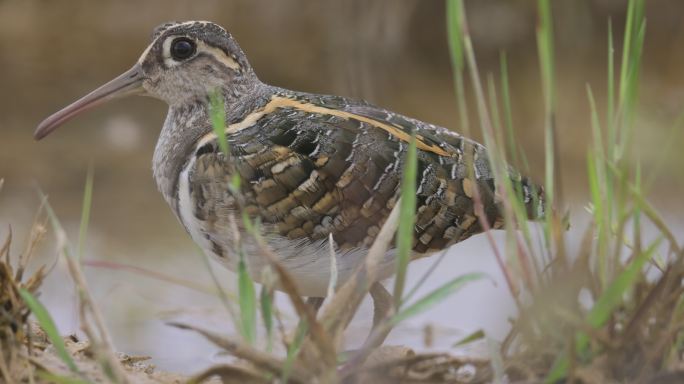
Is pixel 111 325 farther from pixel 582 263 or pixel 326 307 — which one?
pixel 582 263

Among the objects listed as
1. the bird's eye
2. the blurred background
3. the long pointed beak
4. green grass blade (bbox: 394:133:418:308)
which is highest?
the bird's eye

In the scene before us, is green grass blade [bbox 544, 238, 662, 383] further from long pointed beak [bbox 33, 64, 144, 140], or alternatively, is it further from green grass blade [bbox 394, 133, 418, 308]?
long pointed beak [bbox 33, 64, 144, 140]

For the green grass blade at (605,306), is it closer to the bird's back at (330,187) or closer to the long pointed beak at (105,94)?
the bird's back at (330,187)

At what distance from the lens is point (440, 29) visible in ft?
22.9

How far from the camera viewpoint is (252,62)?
6871 millimetres

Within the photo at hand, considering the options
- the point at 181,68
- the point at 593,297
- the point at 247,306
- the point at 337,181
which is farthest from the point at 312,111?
the point at 593,297

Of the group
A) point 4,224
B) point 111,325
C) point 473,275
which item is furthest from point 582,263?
point 4,224

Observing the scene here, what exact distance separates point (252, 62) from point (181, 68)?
3164 mm

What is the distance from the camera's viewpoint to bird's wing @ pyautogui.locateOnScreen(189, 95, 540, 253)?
125 inches

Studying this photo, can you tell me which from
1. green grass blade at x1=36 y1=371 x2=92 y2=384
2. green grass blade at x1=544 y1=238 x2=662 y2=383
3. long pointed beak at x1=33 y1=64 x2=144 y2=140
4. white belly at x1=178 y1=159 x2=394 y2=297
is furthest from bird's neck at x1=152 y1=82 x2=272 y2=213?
green grass blade at x1=544 y1=238 x2=662 y2=383

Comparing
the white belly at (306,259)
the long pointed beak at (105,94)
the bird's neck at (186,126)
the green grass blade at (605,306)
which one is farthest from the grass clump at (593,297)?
the long pointed beak at (105,94)

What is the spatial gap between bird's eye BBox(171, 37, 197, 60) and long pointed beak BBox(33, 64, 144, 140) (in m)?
0.13

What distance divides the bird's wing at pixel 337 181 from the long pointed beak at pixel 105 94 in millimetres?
561

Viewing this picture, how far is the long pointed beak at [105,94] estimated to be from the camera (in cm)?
365
